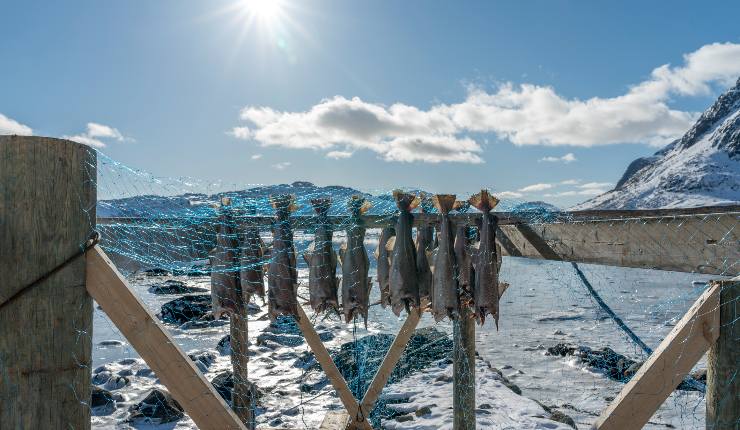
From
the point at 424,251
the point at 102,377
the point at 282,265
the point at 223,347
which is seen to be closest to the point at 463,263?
the point at 424,251

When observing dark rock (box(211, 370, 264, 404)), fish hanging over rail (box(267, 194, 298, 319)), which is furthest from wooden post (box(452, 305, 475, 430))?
dark rock (box(211, 370, 264, 404))

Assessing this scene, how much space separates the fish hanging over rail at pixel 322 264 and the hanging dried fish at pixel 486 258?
1.18m

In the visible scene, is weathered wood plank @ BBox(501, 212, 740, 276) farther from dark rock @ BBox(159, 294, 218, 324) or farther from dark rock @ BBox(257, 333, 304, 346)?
dark rock @ BBox(159, 294, 218, 324)

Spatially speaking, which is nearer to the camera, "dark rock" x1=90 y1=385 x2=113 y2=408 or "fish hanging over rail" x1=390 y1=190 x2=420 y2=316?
"fish hanging over rail" x1=390 y1=190 x2=420 y2=316

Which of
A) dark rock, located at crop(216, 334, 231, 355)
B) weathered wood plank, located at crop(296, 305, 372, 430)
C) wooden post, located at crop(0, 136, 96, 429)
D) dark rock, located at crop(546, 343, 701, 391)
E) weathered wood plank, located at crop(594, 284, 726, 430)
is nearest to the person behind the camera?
wooden post, located at crop(0, 136, 96, 429)

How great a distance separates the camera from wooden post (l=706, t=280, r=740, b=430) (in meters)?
2.26

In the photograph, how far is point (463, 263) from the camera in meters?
3.89

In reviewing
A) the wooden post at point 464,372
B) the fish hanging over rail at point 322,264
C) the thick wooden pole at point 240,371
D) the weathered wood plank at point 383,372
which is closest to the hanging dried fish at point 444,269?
the fish hanging over rail at point 322,264

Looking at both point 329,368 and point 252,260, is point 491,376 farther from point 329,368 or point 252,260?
point 252,260

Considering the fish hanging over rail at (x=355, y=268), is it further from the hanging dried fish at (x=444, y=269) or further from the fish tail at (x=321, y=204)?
the hanging dried fish at (x=444, y=269)

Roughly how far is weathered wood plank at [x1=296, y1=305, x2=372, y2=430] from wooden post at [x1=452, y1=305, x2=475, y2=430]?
3.61 ft

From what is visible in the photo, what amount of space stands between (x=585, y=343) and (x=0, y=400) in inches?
588

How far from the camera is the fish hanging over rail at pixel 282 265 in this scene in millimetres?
4004

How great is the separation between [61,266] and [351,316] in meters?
2.40
